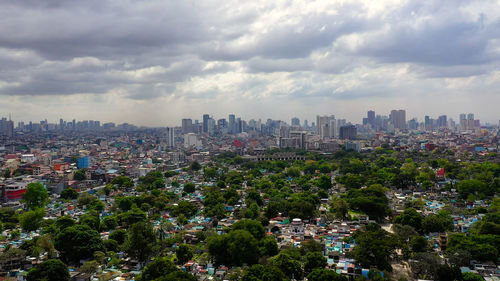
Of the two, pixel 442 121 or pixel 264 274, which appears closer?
pixel 264 274

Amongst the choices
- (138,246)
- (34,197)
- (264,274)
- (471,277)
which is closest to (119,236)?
(138,246)

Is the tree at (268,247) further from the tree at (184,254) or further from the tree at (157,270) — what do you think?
the tree at (157,270)

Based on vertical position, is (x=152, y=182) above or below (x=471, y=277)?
below

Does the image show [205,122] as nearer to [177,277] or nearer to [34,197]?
[34,197]

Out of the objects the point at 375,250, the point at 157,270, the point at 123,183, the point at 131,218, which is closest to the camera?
the point at 157,270

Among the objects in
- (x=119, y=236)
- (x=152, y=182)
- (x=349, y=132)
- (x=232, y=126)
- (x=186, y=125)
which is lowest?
(x=152, y=182)

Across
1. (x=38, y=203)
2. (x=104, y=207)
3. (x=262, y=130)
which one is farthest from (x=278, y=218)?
(x=262, y=130)

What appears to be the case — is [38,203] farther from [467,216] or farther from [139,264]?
[467,216]
